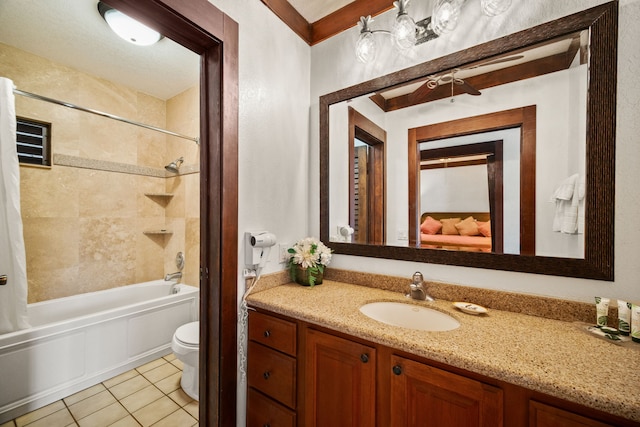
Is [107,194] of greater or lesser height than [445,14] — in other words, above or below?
below

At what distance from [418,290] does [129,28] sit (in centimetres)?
243

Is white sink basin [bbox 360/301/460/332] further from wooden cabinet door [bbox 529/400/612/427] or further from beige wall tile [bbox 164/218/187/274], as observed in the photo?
beige wall tile [bbox 164/218/187/274]

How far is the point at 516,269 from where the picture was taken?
106 centimetres

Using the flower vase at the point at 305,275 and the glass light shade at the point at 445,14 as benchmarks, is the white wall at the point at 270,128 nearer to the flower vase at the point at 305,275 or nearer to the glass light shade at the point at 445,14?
the flower vase at the point at 305,275

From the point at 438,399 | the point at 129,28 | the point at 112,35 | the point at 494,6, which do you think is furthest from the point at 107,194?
the point at 494,6

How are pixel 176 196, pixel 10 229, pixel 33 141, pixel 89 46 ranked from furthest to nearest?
pixel 176 196 < pixel 33 141 < pixel 89 46 < pixel 10 229

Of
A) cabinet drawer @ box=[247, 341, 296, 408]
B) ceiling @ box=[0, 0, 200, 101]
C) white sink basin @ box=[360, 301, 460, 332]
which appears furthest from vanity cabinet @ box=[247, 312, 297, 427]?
ceiling @ box=[0, 0, 200, 101]

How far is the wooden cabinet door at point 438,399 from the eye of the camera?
687 millimetres

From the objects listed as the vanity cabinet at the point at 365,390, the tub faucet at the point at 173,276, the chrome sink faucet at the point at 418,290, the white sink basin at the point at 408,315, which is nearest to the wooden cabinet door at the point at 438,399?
the vanity cabinet at the point at 365,390

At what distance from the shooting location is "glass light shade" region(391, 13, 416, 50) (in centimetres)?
119

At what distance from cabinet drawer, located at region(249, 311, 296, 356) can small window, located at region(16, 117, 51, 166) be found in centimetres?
247

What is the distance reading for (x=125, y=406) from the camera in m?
1.65

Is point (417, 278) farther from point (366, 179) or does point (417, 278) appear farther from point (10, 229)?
point (10, 229)

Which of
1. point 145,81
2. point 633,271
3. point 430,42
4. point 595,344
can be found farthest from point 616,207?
point 145,81
